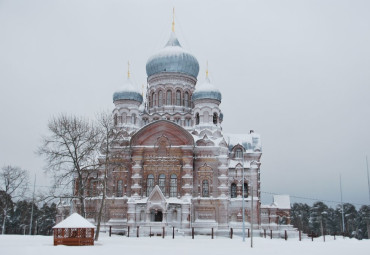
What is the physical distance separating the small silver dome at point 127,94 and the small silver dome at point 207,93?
6245 mm

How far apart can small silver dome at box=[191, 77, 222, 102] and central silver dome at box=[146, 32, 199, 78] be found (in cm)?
468

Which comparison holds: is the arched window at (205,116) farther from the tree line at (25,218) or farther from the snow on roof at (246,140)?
the tree line at (25,218)

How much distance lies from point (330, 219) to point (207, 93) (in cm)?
4341

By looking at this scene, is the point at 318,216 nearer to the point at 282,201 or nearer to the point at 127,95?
the point at 282,201

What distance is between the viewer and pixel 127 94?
5178 centimetres

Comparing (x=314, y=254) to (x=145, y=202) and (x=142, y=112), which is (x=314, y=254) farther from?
(x=142, y=112)

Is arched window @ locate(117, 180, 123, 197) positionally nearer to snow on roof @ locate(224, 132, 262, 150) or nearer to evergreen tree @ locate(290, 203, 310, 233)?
snow on roof @ locate(224, 132, 262, 150)

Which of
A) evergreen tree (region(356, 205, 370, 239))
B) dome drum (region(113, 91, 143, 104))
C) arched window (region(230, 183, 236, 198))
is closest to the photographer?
arched window (region(230, 183, 236, 198))

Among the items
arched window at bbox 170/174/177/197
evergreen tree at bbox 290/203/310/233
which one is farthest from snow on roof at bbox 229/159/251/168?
evergreen tree at bbox 290/203/310/233

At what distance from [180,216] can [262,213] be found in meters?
9.97

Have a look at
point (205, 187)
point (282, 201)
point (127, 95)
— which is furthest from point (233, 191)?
point (127, 95)

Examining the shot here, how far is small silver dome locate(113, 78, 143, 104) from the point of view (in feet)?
170

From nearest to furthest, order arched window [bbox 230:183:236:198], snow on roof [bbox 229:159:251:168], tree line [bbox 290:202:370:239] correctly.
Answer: arched window [bbox 230:183:236:198] → snow on roof [bbox 229:159:251:168] → tree line [bbox 290:202:370:239]

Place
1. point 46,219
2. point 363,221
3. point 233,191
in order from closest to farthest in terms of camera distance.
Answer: point 233,191
point 46,219
point 363,221
